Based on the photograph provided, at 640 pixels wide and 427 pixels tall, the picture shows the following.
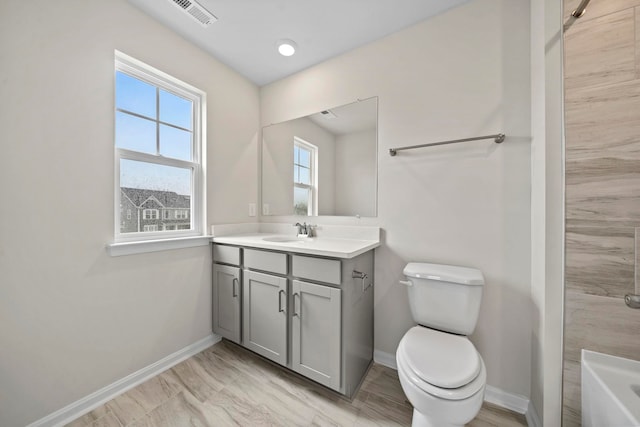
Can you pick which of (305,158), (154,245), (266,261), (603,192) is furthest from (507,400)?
(154,245)

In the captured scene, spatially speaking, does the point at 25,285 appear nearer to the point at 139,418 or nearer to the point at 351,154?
the point at 139,418

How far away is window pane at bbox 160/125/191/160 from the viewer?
1748mm

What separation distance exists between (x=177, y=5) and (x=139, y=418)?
8.14 feet

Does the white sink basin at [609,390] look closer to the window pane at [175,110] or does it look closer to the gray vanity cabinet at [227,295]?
the gray vanity cabinet at [227,295]

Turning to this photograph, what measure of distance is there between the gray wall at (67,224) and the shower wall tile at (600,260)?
2.33 metres

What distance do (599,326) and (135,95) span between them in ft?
9.38

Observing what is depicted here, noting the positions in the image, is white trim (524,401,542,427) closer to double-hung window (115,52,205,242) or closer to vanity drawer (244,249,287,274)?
vanity drawer (244,249,287,274)

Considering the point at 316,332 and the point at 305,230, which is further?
the point at 305,230

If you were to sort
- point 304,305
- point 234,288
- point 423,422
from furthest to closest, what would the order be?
point 234,288 < point 304,305 < point 423,422

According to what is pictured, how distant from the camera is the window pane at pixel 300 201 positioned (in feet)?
7.00

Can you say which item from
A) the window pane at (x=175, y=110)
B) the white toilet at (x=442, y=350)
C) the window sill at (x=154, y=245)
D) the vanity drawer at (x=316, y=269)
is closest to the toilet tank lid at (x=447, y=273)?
the white toilet at (x=442, y=350)

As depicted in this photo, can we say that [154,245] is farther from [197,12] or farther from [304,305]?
[197,12]

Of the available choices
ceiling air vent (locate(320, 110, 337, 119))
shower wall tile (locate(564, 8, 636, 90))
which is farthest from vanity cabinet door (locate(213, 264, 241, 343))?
shower wall tile (locate(564, 8, 636, 90))

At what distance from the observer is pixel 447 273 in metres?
1.32
